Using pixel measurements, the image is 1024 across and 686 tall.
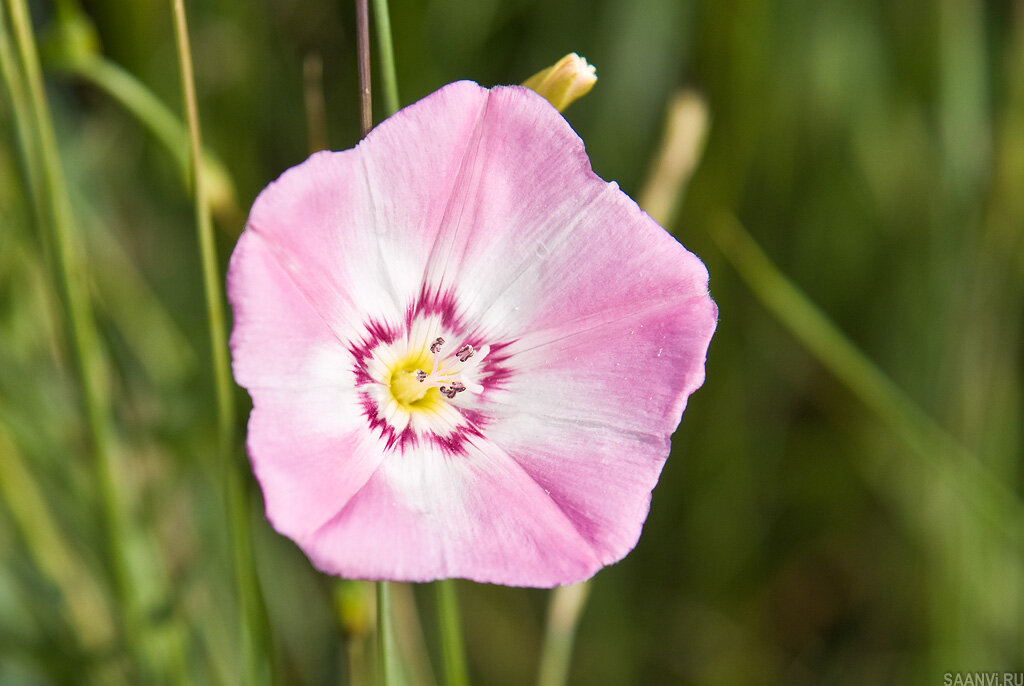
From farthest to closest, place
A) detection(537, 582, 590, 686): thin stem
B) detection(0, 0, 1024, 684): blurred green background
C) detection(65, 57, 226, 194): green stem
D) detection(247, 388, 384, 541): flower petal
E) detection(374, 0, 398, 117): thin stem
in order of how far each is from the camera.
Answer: detection(0, 0, 1024, 684): blurred green background < detection(537, 582, 590, 686): thin stem < detection(65, 57, 226, 194): green stem < detection(374, 0, 398, 117): thin stem < detection(247, 388, 384, 541): flower petal

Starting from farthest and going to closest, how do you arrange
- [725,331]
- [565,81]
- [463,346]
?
[725,331], [463,346], [565,81]

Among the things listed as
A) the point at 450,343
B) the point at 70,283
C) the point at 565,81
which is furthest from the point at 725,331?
the point at 70,283

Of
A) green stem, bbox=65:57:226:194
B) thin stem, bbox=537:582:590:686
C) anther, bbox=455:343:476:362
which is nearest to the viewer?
anther, bbox=455:343:476:362

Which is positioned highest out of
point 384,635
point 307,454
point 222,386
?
point 222,386

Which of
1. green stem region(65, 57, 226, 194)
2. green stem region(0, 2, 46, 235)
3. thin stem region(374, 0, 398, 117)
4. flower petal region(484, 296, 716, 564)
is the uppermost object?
green stem region(65, 57, 226, 194)

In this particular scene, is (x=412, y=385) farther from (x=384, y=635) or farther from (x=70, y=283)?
(x=70, y=283)

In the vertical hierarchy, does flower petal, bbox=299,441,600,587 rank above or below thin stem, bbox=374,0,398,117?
below

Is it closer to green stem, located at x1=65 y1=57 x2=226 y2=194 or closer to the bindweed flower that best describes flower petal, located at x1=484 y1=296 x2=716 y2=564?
the bindweed flower

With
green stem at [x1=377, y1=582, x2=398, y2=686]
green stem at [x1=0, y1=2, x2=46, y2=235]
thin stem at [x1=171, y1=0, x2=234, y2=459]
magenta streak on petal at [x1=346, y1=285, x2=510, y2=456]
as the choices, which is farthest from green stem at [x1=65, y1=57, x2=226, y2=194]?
green stem at [x1=377, y1=582, x2=398, y2=686]
